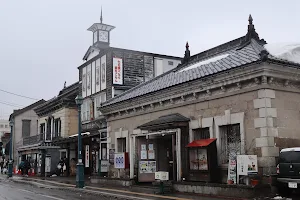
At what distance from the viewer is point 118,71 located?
30281 millimetres

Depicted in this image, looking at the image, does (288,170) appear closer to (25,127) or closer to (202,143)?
(202,143)

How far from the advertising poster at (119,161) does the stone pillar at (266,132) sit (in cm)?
944

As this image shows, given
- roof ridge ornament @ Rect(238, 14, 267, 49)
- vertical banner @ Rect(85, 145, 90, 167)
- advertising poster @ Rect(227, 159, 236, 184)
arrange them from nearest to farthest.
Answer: advertising poster @ Rect(227, 159, 236, 184), roof ridge ornament @ Rect(238, 14, 267, 49), vertical banner @ Rect(85, 145, 90, 167)

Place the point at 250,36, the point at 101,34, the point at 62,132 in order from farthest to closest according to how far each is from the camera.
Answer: the point at 62,132 → the point at 101,34 → the point at 250,36

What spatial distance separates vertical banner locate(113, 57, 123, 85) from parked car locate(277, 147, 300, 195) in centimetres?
1803

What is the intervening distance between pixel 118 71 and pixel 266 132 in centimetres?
1778

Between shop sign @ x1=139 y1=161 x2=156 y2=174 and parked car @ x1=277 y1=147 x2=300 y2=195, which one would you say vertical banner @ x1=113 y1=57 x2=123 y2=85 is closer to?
shop sign @ x1=139 y1=161 x2=156 y2=174

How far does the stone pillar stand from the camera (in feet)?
46.7

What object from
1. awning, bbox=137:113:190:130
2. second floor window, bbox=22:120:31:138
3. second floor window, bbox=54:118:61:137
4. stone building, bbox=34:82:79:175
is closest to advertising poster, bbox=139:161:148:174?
awning, bbox=137:113:190:130

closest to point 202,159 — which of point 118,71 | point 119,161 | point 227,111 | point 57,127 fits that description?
point 227,111

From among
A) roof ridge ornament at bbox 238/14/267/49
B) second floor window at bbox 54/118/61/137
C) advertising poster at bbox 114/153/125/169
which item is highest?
roof ridge ornament at bbox 238/14/267/49

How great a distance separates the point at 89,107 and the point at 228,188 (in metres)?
20.9

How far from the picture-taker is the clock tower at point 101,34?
3429 centimetres

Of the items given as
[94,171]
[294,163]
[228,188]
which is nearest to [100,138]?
[94,171]
